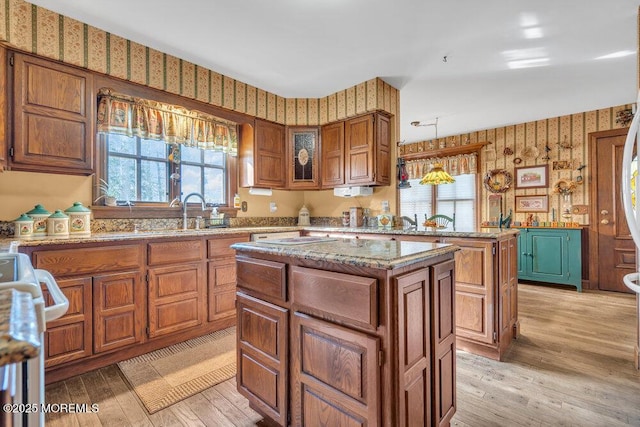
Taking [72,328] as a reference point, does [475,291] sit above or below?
above

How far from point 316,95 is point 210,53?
57.1 inches

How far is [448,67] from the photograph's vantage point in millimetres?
3143

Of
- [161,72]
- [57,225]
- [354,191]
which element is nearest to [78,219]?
[57,225]

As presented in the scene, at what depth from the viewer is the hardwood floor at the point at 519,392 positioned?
1.65 m

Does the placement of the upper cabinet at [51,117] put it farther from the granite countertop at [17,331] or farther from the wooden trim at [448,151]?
the wooden trim at [448,151]

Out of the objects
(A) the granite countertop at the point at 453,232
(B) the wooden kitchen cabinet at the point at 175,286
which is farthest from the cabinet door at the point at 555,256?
(B) the wooden kitchen cabinet at the point at 175,286

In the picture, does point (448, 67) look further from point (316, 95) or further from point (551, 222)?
point (551, 222)

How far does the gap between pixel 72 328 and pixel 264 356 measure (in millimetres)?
1494

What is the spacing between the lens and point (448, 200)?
5.86m

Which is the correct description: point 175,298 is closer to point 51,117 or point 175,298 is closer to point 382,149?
point 51,117

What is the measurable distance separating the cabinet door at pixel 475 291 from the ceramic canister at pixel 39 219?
3.11 metres

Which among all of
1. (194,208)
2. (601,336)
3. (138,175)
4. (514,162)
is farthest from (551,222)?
(138,175)

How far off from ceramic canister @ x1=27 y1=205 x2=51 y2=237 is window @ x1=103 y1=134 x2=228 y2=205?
2.11 feet

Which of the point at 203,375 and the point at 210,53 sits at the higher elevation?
the point at 210,53
